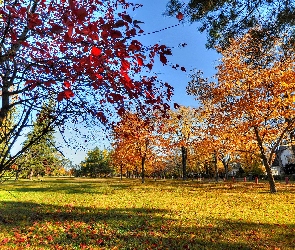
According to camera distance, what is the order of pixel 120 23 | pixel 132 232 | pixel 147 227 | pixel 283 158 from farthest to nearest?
pixel 283 158
pixel 147 227
pixel 132 232
pixel 120 23

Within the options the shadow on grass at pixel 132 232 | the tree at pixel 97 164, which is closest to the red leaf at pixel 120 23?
the shadow on grass at pixel 132 232

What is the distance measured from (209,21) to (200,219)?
7.71 metres

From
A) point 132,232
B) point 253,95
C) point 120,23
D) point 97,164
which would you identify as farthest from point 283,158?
point 120,23

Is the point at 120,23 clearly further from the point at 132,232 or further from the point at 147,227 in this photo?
the point at 147,227

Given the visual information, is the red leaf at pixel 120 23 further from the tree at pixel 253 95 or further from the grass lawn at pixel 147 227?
the tree at pixel 253 95

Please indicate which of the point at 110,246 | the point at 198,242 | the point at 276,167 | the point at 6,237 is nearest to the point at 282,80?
the point at 198,242

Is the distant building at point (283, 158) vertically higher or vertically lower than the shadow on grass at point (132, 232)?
higher

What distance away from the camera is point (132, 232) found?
9.38 m

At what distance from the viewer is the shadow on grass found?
8172 mm

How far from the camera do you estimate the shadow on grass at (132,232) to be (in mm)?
8172

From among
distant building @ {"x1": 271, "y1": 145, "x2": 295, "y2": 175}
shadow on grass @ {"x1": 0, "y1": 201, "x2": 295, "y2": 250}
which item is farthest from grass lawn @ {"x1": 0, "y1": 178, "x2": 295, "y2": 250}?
distant building @ {"x1": 271, "y1": 145, "x2": 295, "y2": 175}

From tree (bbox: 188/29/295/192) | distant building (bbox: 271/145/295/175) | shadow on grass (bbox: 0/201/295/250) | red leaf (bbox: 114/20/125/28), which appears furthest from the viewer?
distant building (bbox: 271/145/295/175)

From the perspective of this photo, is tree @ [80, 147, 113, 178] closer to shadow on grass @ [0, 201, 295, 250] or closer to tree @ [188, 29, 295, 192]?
tree @ [188, 29, 295, 192]

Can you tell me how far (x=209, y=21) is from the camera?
9461 millimetres
